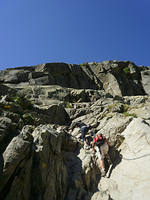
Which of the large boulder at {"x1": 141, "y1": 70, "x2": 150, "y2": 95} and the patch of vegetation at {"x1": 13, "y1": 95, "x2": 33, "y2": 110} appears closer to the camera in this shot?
the patch of vegetation at {"x1": 13, "y1": 95, "x2": 33, "y2": 110}

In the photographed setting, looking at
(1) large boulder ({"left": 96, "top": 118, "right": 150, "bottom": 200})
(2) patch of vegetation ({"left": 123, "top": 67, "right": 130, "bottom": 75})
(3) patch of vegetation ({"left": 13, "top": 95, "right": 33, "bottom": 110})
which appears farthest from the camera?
(2) patch of vegetation ({"left": 123, "top": 67, "right": 130, "bottom": 75})

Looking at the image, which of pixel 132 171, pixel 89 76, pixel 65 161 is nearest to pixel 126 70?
pixel 89 76

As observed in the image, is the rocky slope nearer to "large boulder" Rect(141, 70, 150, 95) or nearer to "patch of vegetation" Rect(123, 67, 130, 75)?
"large boulder" Rect(141, 70, 150, 95)

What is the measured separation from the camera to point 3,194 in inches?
234

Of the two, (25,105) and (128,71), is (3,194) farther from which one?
(128,71)

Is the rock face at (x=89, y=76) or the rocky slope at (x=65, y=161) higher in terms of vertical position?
the rock face at (x=89, y=76)

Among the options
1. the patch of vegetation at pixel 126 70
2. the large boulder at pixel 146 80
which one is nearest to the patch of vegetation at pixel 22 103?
the patch of vegetation at pixel 126 70

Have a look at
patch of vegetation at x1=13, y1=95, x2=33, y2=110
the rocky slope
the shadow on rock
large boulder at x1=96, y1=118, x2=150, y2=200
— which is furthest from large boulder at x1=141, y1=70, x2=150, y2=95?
the shadow on rock

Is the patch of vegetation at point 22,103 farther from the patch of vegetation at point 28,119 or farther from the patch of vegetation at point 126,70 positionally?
the patch of vegetation at point 126,70

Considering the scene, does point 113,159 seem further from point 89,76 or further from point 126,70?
point 126,70

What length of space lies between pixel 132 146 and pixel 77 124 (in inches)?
277

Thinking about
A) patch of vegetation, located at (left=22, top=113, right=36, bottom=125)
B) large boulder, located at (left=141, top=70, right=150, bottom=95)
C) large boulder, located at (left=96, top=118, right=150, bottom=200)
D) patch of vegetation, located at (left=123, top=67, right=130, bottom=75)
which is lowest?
large boulder, located at (left=96, top=118, right=150, bottom=200)

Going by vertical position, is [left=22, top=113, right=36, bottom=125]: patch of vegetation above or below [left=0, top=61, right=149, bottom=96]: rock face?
below

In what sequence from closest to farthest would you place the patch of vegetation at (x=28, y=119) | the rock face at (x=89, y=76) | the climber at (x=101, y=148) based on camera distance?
the climber at (x=101, y=148) → the patch of vegetation at (x=28, y=119) → the rock face at (x=89, y=76)
